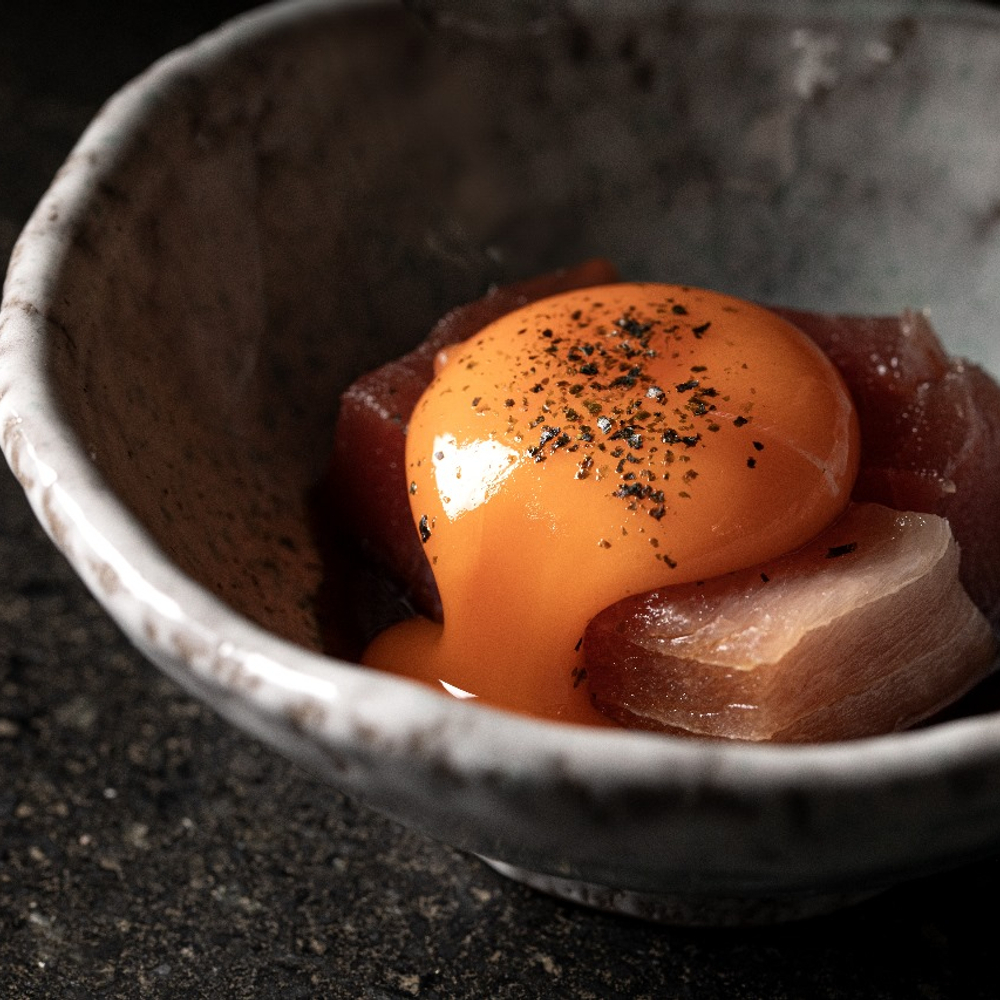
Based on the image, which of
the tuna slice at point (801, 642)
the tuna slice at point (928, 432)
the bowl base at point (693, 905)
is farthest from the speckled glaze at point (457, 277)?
the tuna slice at point (928, 432)

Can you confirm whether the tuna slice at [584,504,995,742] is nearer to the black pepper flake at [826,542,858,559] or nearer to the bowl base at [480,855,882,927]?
the black pepper flake at [826,542,858,559]

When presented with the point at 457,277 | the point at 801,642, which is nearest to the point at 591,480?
the point at 801,642

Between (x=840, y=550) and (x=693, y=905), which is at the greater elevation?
(x=840, y=550)

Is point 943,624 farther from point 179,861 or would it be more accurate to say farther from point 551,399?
point 179,861

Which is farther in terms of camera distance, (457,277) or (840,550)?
(457,277)

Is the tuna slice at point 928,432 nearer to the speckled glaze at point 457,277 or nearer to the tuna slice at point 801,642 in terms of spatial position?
the tuna slice at point 801,642

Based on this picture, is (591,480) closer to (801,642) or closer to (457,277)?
(801,642)

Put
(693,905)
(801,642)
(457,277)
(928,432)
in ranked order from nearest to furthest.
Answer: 1. (801,642)
2. (693,905)
3. (928,432)
4. (457,277)
